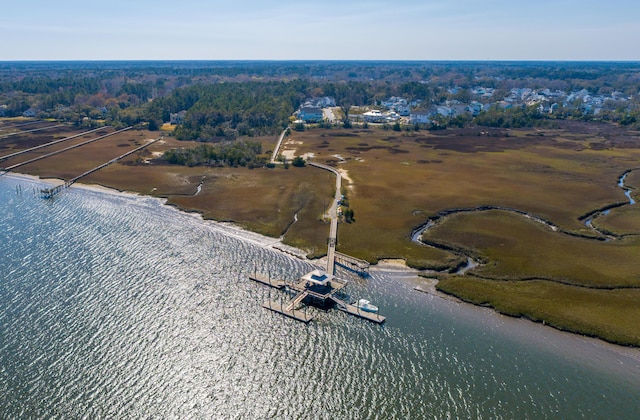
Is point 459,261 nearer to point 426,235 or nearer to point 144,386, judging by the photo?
point 426,235

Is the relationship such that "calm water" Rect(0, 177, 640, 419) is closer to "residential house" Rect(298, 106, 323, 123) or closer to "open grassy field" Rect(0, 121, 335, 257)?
"open grassy field" Rect(0, 121, 335, 257)

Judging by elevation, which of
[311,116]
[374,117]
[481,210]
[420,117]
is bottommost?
[481,210]

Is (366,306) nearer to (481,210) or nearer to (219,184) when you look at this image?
(481,210)

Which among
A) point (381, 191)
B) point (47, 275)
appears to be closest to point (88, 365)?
point (47, 275)

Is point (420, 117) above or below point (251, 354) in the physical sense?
above

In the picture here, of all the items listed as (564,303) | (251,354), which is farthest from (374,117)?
(251,354)

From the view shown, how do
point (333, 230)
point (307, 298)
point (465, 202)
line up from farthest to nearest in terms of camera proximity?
point (465, 202), point (333, 230), point (307, 298)

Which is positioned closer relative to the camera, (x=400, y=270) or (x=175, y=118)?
(x=400, y=270)
